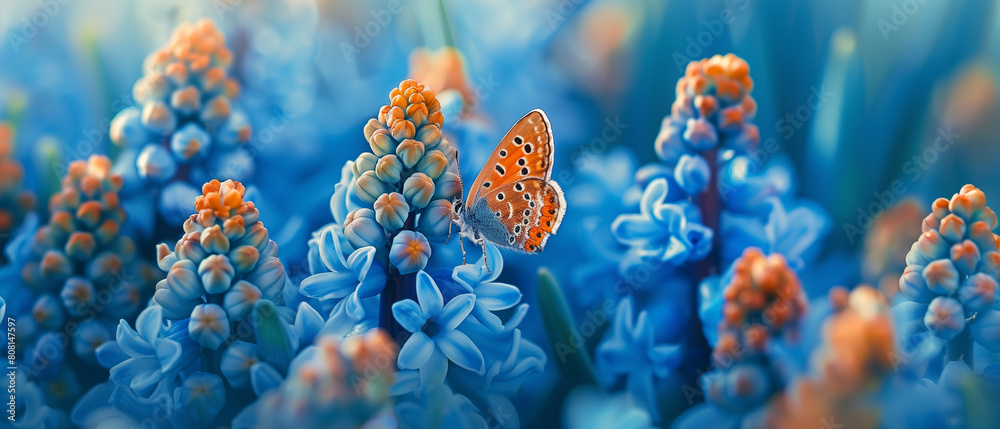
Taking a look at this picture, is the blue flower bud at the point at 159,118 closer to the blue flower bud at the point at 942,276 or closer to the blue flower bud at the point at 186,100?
the blue flower bud at the point at 186,100

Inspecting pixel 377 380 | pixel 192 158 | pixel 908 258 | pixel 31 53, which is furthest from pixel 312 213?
pixel 908 258

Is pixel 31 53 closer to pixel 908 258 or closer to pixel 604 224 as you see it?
pixel 604 224

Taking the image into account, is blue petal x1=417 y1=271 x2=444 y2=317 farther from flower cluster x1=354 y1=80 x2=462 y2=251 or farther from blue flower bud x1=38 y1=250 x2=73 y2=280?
blue flower bud x1=38 y1=250 x2=73 y2=280

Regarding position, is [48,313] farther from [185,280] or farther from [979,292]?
[979,292]

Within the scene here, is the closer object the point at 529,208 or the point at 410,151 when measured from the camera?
the point at 410,151

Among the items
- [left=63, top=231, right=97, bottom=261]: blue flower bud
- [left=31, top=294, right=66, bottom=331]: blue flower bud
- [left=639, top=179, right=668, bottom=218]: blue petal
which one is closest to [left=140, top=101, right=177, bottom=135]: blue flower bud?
[left=63, top=231, right=97, bottom=261]: blue flower bud

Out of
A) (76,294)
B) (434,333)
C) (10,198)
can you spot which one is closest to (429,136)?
(434,333)

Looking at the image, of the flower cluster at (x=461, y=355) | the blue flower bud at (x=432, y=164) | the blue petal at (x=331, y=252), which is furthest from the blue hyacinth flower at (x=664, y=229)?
the blue petal at (x=331, y=252)
